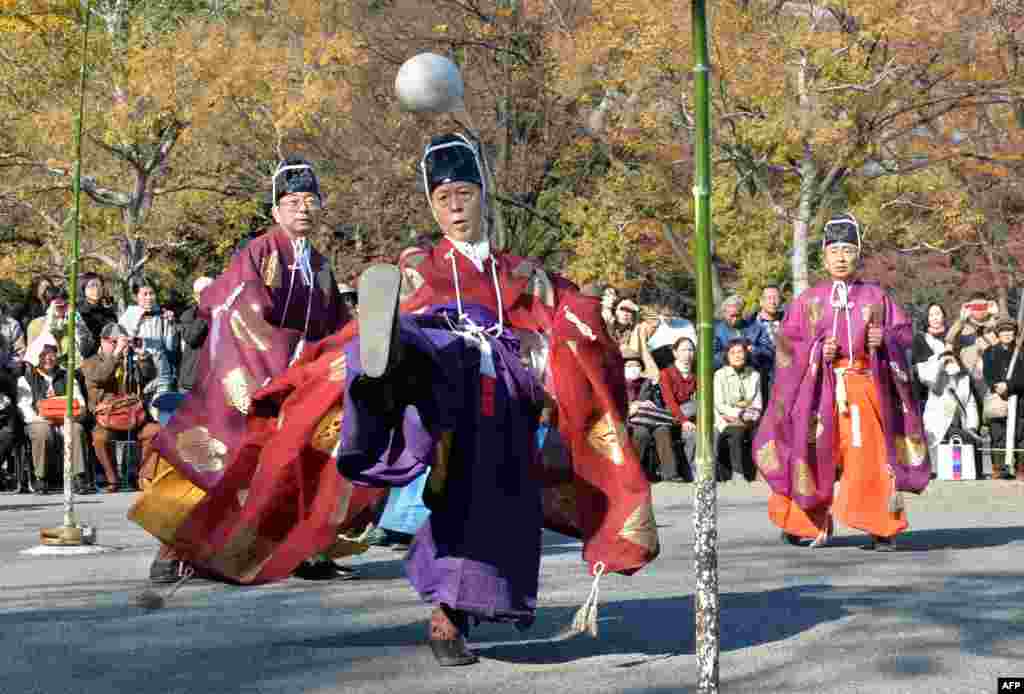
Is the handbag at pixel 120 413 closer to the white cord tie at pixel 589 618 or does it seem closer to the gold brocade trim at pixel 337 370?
the gold brocade trim at pixel 337 370

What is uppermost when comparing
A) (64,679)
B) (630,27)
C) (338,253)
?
(630,27)

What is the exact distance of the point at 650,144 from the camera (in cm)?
2708

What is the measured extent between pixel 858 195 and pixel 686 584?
22.9 m

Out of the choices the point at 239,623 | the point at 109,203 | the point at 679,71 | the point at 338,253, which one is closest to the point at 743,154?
the point at 679,71

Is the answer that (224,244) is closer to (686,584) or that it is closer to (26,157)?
(26,157)

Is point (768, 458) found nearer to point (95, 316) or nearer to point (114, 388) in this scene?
point (114, 388)

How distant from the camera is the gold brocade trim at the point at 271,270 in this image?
9.34m

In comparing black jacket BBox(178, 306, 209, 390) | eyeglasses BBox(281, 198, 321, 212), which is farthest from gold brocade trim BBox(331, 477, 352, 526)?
black jacket BBox(178, 306, 209, 390)

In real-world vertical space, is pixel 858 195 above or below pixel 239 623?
above

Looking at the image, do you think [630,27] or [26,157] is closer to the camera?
[630,27]

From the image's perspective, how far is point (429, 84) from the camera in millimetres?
11680

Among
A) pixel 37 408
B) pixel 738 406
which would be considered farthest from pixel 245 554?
pixel 738 406

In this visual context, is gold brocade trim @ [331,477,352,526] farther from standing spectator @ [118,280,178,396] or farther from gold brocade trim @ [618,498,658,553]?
standing spectator @ [118,280,178,396]

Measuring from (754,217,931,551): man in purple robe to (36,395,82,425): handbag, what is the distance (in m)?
7.77
